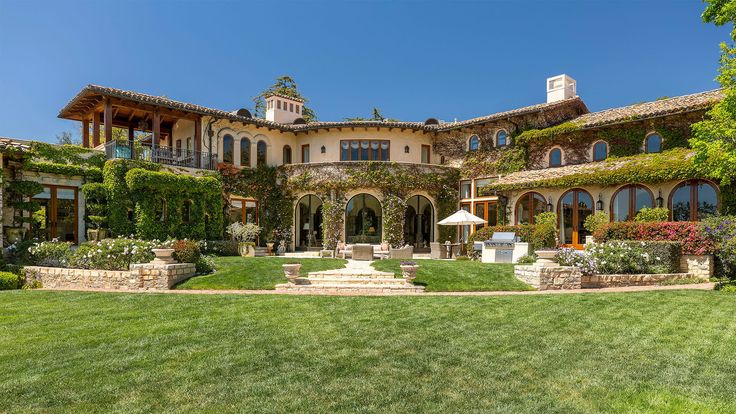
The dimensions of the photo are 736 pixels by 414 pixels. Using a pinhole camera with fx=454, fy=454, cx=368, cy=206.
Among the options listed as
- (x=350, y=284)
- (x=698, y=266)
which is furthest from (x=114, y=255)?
(x=698, y=266)

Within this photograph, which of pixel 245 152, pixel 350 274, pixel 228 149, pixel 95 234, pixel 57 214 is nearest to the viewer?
pixel 350 274

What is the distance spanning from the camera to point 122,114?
76.5ft

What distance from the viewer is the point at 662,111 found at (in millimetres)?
19297

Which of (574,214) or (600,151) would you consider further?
(600,151)

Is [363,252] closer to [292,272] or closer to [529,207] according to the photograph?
[292,272]

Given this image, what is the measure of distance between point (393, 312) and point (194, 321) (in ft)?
12.2


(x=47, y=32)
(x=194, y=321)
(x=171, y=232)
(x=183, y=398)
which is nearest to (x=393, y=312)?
(x=194, y=321)

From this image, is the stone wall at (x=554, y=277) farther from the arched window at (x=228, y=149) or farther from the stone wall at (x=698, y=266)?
the arched window at (x=228, y=149)

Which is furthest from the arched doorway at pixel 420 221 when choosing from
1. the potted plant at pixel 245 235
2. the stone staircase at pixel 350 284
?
the stone staircase at pixel 350 284

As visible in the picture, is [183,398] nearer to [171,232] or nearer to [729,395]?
[729,395]

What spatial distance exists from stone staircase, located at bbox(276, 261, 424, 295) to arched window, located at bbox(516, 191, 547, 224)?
1110cm

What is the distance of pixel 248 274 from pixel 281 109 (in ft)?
55.1

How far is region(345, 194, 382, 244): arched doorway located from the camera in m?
25.0

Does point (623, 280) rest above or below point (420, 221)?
below
